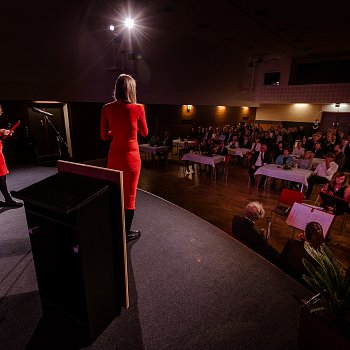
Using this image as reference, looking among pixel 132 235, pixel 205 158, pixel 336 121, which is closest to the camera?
pixel 132 235

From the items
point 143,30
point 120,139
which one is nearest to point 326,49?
point 143,30

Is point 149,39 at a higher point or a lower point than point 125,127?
higher

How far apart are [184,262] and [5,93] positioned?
681cm

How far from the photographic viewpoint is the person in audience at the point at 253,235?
2.79 meters

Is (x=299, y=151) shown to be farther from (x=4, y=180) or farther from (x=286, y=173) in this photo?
(x=4, y=180)

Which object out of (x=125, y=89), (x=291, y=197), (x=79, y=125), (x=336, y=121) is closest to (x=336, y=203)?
(x=291, y=197)

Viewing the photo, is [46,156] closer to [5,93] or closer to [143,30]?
[5,93]

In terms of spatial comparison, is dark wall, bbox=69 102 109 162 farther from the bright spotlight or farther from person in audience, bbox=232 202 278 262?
person in audience, bbox=232 202 278 262

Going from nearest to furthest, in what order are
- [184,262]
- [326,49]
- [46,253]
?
[46,253] < [184,262] < [326,49]

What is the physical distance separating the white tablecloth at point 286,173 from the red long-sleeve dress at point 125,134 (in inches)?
188

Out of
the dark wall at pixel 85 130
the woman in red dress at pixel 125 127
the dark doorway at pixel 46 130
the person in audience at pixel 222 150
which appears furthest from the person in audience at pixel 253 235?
the dark wall at pixel 85 130

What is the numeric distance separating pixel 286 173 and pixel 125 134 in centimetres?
499

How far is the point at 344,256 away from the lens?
378 cm

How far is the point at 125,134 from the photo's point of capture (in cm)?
228
